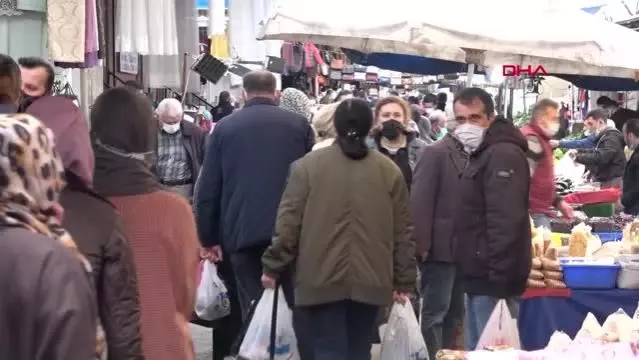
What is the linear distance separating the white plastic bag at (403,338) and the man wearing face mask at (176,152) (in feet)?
12.0

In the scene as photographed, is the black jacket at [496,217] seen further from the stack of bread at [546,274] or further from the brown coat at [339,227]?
the stack of bread at [546,274]

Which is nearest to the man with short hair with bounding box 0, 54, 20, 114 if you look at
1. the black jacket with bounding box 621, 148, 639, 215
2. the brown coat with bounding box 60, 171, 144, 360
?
the brown coat with bounding box 60, 171, 144, 360

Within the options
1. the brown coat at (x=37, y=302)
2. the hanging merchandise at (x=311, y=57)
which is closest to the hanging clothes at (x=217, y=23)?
the hanging merchandise at (x=311, y=57)

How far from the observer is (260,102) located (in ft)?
23.7

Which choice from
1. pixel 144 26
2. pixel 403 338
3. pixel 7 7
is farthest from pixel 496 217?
pixel 144 26

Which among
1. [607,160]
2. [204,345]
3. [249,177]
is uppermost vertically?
[249,177]

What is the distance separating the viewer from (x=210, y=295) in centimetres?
739

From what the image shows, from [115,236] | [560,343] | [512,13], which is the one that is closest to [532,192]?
[512,13]

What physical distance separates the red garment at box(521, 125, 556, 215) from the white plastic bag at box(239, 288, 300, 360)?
2.45m

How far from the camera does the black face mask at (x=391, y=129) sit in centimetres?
792

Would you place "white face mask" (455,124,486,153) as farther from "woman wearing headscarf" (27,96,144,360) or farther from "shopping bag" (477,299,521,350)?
"woman wearing headscarf" (27,96,144,360)

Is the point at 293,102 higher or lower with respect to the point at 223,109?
higher

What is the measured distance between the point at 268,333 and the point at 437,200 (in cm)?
167

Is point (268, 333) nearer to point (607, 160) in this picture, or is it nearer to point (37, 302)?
point (37, 302)
